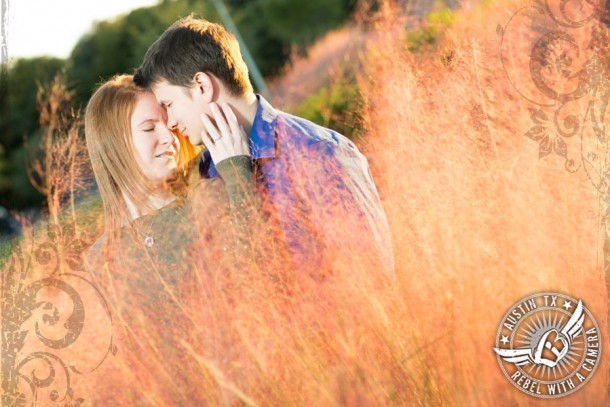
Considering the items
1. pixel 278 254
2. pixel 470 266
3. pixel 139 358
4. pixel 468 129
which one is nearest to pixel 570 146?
pixel 468 129

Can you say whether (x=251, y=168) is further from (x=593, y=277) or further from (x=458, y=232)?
(x=593, y=277)

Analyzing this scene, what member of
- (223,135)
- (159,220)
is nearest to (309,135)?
(223,135)

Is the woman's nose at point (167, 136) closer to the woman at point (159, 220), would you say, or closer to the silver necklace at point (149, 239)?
the woman at point (159, 220)

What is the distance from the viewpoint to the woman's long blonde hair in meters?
3.03

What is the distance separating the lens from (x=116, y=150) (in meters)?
3.06

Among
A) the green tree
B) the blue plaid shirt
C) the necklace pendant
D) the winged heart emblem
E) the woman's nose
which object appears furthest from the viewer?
the green tree

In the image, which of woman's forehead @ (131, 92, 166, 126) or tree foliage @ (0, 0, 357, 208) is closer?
woman's forehead @ (131, 92, 166, 126)

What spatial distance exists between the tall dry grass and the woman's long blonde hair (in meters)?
0.68

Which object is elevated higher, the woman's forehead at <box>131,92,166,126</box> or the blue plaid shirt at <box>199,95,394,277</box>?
→ the woman's forehead at <box>131,92,166,126</box>

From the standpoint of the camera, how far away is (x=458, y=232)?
197 centimetres

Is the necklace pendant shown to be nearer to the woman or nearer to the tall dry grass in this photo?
the woman
